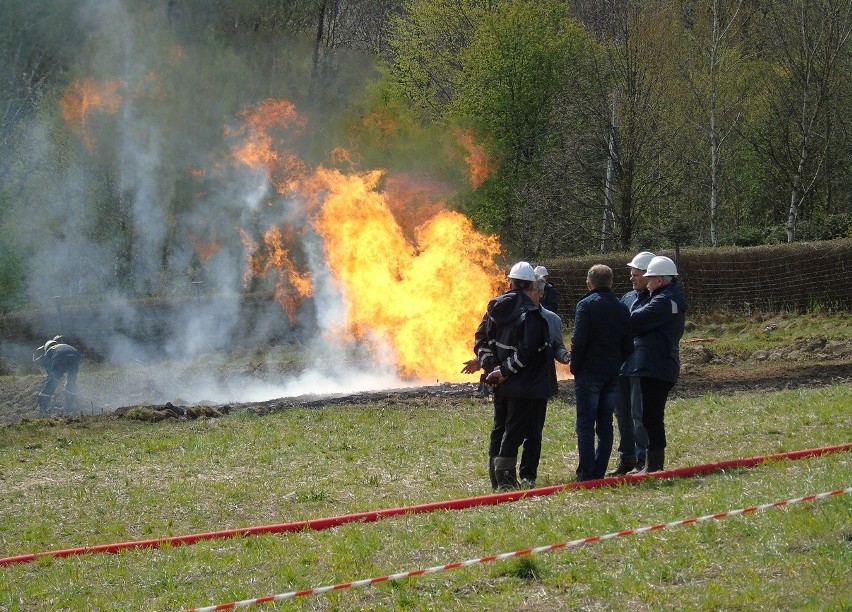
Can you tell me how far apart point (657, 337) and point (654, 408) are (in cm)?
68

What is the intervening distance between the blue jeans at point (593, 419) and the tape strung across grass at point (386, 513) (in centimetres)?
31

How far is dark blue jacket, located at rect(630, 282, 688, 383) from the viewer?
1025 centimetres

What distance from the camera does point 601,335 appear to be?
10102mm

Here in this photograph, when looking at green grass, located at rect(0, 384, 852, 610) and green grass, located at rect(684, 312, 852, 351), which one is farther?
green grass, located at rect(684, 312, 852, 351)

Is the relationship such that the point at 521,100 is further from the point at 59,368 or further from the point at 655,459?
the point at 655,459

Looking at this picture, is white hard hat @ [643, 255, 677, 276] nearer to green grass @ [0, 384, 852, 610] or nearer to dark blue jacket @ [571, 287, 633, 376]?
dark blue jacket @ [571, 287, 633, 376]

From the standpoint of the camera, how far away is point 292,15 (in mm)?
39281

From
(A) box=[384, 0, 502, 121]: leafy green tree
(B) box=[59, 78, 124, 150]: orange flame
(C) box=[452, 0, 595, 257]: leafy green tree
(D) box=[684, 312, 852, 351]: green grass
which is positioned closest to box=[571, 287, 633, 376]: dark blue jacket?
(D) box=[684, 312, 852, 351]: green grass

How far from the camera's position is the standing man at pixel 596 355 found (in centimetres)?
1009

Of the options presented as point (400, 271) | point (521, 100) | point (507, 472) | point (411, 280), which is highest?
point (521, 100)

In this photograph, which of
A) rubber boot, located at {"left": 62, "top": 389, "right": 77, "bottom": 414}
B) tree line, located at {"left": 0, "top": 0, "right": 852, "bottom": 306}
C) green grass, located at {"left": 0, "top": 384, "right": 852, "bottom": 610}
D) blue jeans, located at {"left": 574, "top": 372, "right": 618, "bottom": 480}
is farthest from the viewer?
tree line, located at {"left": 0, "top": 0, "right": 852, "bottom": 306}

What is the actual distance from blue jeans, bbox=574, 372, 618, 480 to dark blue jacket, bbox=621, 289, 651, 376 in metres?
0.19

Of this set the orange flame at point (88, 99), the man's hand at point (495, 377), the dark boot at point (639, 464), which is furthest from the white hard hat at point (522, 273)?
the orange flame at point (88, 99)

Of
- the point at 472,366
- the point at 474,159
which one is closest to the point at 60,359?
the point at 472,366
